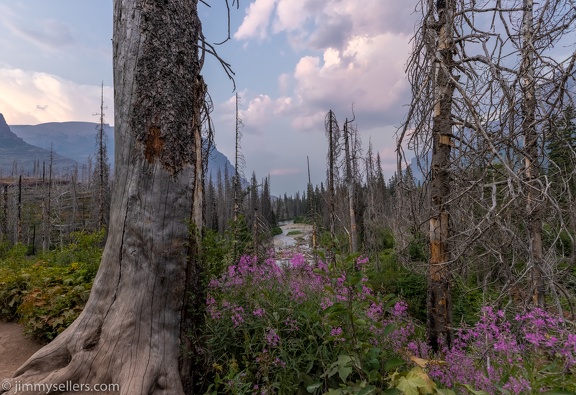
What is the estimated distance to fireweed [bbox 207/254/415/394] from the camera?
2.13 metres

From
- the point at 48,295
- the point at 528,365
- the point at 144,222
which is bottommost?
the point at 48,295

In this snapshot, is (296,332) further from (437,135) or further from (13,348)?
(13,348)

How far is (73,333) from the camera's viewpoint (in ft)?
9.00

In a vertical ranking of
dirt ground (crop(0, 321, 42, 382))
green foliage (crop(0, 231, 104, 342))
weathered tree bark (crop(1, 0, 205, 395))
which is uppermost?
weathered tree bark (crop(1, 0, 205, 395))

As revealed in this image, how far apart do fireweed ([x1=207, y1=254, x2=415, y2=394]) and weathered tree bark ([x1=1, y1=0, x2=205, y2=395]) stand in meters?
0.44

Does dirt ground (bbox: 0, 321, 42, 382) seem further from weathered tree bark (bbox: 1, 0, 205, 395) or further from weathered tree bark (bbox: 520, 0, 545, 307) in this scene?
weathered tree bark (bbox: 520, 0, 545, 307)

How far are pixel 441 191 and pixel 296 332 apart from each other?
9.04 feet

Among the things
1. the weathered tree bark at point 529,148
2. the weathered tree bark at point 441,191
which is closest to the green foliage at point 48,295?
the weathered tree bark at point 441,191

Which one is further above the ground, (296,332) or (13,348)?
(296,332)

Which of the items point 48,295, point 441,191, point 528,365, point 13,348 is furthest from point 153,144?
point 13,348

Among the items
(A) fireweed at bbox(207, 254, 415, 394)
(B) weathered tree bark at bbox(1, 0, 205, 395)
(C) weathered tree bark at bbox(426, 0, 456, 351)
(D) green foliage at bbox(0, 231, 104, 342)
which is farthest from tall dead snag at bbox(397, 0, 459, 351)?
Answer: (D) green foliage at bbox(0, 231, 104, 342)

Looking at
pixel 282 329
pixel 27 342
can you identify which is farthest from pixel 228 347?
pixel 27 342

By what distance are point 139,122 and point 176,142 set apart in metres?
0.35

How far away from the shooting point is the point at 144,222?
2.68 meters
